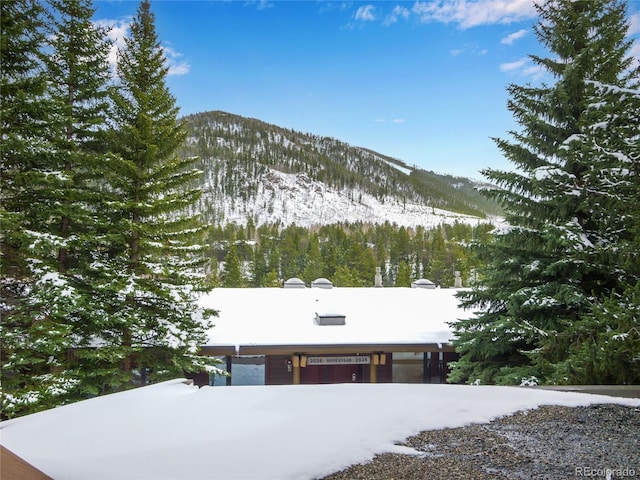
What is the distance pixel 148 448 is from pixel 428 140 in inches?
533

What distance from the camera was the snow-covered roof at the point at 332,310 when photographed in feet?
33.8

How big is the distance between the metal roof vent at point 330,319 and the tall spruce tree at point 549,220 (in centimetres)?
401

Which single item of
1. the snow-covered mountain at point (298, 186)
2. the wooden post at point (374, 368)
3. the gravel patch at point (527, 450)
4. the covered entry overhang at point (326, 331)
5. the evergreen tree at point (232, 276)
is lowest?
the wooden post at point (374, 368)

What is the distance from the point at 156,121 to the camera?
870 cm

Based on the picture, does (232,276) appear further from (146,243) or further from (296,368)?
(146,243)

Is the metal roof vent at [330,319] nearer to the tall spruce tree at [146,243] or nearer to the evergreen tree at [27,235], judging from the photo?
the tall spruce tree at [146,243]

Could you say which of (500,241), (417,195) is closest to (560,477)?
(500,241)

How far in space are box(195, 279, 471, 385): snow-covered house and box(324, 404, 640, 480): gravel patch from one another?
7.35 m

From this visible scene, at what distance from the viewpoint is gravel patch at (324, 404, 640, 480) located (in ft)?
6.74

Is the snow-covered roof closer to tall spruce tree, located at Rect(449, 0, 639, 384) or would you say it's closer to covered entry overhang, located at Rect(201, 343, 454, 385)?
covered entry overhang, located at Rect(201, 343, 454, 385)

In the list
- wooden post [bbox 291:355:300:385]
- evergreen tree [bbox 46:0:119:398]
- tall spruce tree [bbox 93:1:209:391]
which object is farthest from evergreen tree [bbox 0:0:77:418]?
wooden post [bbox 291:355:300:385]

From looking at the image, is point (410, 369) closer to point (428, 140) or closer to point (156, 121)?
point (428, 140)

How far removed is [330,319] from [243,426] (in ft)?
30.0

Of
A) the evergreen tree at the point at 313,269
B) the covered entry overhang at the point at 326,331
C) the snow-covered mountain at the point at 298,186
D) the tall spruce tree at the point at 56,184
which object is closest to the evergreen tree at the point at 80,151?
the tall spruce tree at the point at 56,184
